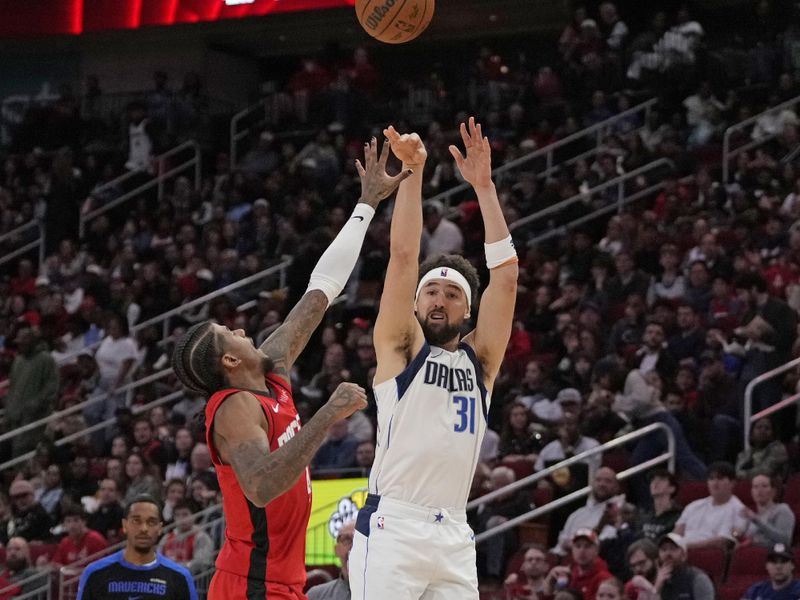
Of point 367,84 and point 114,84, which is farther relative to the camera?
point 114,84

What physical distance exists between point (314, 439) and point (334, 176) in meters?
14.9

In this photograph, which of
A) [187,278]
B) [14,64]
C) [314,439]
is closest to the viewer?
[314,439]

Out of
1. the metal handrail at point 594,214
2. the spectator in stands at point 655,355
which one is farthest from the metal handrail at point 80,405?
the spectator in stands at point 655,355

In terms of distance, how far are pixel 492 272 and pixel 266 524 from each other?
1566mm

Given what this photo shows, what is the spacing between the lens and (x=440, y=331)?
6109 millimetres

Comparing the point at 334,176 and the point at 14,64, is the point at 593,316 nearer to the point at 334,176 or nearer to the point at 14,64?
the point at 334,176

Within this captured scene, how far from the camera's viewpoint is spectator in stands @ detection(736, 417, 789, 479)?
11.3 metres

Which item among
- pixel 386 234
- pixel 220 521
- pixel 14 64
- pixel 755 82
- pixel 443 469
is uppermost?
pixel 14 64

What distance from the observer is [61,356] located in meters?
17.8

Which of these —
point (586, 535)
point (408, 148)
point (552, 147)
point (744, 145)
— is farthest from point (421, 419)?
point (552, 147)

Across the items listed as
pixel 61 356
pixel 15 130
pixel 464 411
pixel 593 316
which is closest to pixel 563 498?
pixel 593 316

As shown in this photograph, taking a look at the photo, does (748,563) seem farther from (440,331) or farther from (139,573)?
(440,331)

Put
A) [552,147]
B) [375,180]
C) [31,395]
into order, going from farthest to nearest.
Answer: [552,147] → [31,395] → [375,180]

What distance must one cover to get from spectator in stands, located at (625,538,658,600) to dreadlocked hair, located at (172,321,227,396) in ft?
16.0
